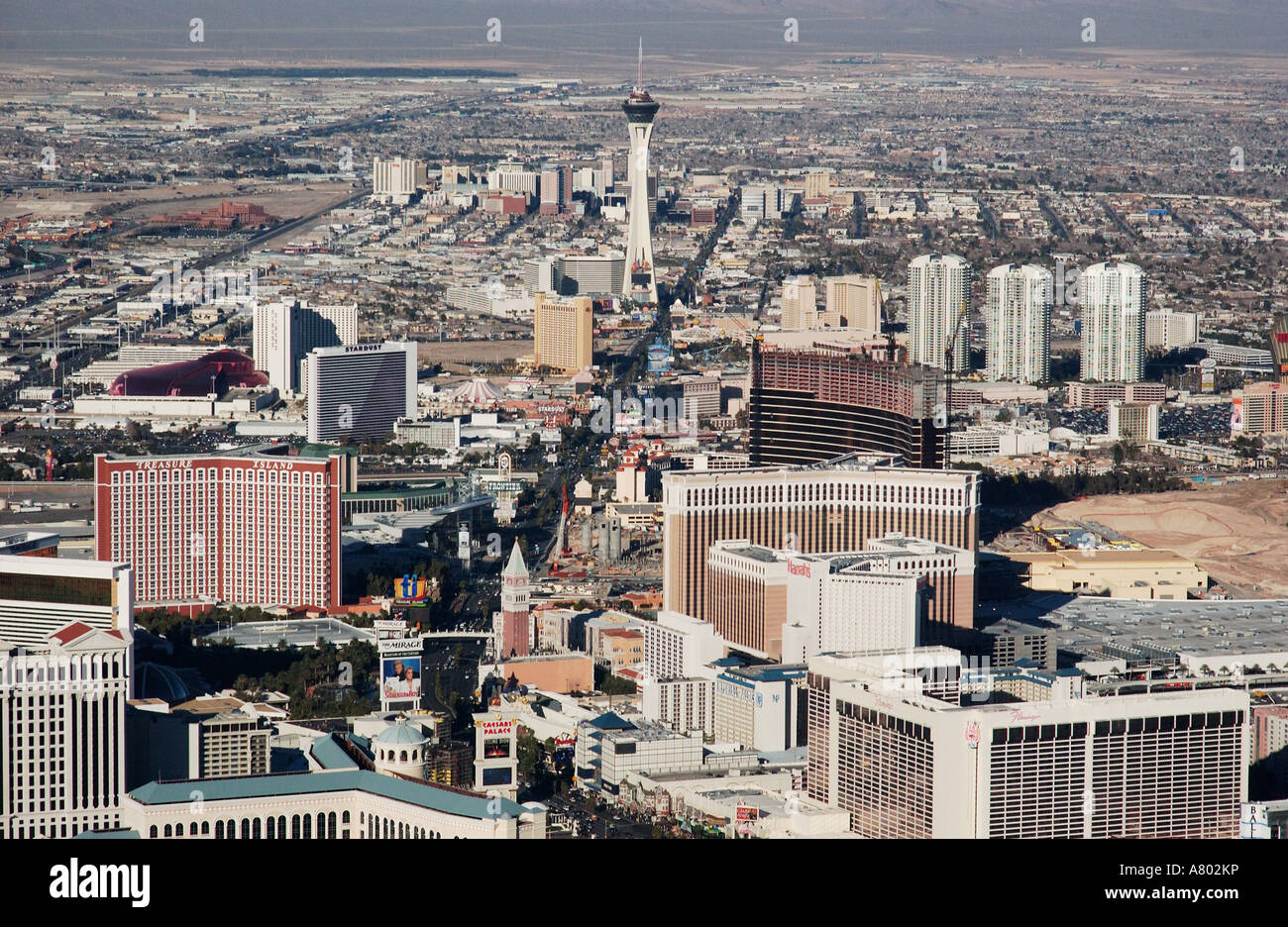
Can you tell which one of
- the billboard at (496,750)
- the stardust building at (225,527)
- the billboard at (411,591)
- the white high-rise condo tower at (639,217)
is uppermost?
the white high-rise condo tower at (639,217)

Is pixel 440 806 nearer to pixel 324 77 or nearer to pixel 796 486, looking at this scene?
pixel 796 486

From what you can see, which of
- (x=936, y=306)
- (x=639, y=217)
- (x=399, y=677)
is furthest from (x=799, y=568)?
(x=639, y=217)

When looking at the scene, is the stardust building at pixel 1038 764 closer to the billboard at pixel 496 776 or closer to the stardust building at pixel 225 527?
the billboard at pixel 496 776

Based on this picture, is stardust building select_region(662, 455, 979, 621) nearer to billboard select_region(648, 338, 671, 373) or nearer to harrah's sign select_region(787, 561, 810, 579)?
harrah's sign select_region(787, 561, 810, 579)

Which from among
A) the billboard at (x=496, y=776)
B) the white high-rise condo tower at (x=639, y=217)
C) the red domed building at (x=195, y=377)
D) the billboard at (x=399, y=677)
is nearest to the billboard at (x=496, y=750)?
the billboard at (x=496, y=776)

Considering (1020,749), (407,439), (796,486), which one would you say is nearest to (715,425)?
(407,439)

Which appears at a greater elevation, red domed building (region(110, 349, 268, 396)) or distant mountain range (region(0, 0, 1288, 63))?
distant mountain range (region(0, 0, 1288, 63))

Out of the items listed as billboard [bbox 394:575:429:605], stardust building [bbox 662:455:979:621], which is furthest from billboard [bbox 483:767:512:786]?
billboard [bbox 394:575:429:605]
